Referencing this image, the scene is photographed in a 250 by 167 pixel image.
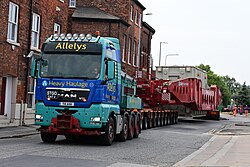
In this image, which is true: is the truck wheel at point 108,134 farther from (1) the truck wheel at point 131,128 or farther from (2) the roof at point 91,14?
(2) the roof at point 91,14

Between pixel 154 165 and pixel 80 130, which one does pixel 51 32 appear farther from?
pixel 154 165

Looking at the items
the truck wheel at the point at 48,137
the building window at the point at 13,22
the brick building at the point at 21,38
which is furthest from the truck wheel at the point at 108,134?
the building window at the point at 13,22

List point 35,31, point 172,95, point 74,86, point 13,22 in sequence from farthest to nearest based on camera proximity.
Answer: point 172,95, point 35,31, point 13,22, point 74,86

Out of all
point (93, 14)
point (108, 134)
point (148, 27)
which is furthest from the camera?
point (148, 27)

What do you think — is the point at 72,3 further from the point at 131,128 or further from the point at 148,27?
the point at 131,128

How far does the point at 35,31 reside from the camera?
27719 millimetres

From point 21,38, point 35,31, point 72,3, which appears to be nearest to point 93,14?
point 72,3

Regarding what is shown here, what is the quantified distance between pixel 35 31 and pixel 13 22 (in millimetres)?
2791

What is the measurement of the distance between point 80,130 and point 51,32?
46.6 feet

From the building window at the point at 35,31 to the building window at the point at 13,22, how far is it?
2180mm

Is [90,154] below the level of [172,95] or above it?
below

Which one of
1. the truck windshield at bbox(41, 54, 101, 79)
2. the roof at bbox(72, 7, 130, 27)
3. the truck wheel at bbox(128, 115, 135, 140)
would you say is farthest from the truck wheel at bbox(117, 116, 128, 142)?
the roof at bbox(72, 7, 130, 27)

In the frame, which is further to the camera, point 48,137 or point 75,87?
point 48,137

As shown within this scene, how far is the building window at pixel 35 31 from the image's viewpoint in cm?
2744
